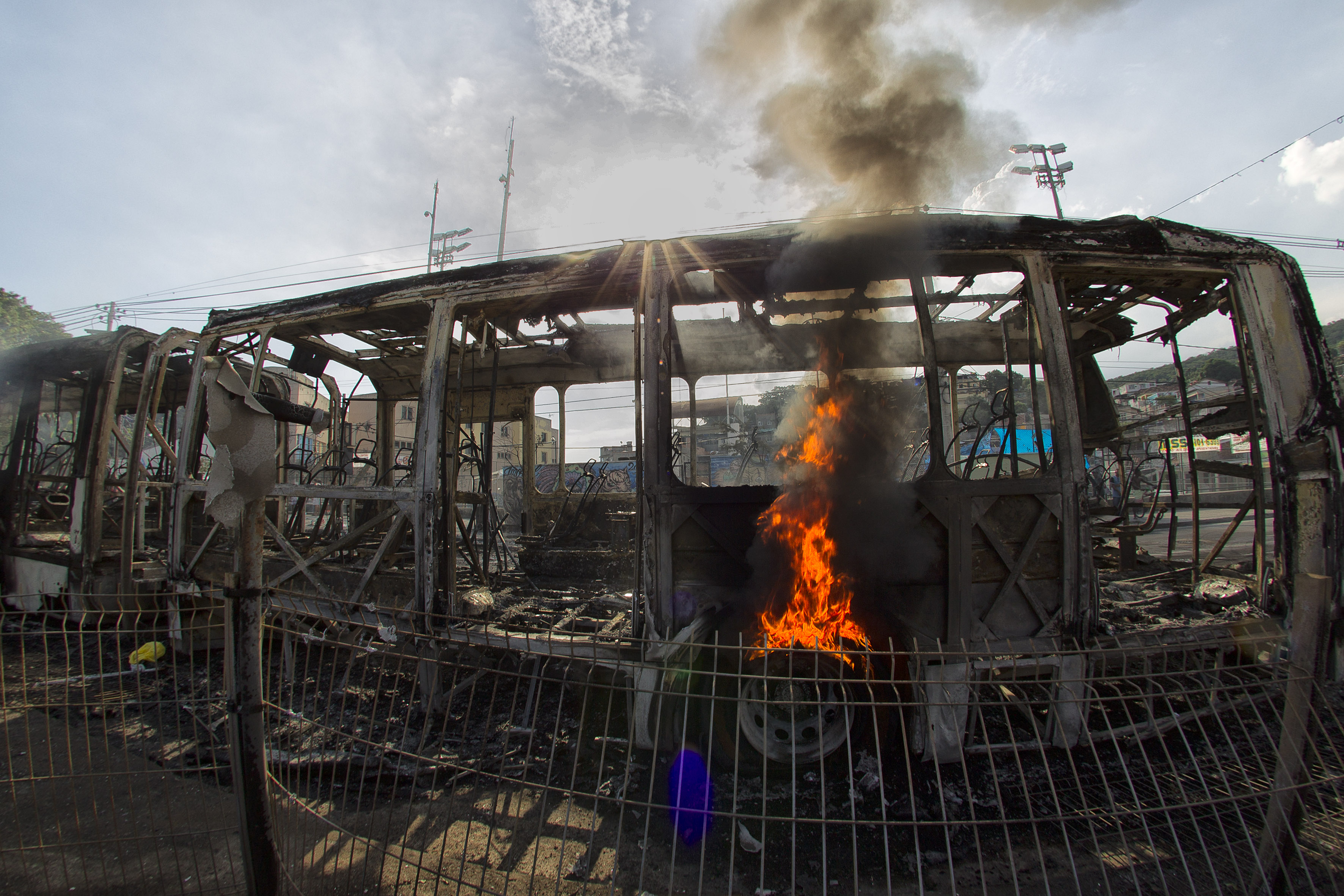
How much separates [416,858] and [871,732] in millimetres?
3527

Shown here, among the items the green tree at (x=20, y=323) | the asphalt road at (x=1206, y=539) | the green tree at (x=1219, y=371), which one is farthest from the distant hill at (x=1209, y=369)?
the green tree at (x=20, y=323)

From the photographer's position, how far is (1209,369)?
4956 centimetres

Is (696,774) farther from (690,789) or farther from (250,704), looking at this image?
(250,704)

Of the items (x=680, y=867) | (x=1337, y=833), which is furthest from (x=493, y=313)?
(x=1337, y=833)

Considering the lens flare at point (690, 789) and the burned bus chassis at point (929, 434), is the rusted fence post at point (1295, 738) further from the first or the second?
the lens flare at point (690, 789)

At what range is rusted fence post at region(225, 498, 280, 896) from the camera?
2436mm

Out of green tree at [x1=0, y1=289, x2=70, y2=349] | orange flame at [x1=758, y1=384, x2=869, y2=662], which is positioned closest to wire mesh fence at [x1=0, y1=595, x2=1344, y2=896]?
orange flame at [x1=758, y1=384, x2=869, y2=662]

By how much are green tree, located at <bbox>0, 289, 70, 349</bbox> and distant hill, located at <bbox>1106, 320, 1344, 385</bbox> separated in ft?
208

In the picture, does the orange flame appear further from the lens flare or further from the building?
the building

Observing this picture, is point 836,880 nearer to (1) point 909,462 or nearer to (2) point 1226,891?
(2) point 1226,891

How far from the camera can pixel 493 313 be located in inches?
226

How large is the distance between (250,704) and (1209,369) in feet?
235

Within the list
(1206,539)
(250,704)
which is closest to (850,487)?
(250,704)

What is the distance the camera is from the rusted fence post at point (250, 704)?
A: 2436 millimetres
